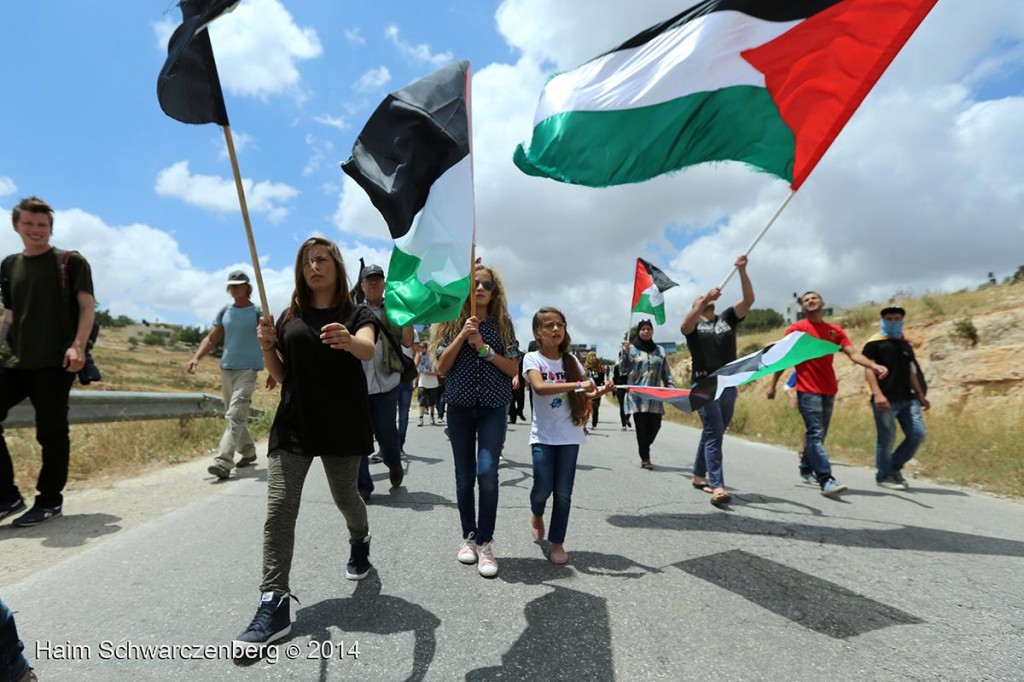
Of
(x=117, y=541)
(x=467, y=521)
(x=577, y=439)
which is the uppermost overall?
(x=577, y=439)

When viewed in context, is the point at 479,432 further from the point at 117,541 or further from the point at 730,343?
the point at 730,343

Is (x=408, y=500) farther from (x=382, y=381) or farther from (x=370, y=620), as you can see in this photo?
(x=370, y=620)

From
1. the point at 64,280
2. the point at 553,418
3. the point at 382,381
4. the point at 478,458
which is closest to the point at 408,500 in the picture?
the point at 382,381

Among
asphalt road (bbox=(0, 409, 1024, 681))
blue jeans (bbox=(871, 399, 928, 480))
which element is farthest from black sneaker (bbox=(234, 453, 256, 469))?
blue jeans (bbox=(871, 399, 928, 480))

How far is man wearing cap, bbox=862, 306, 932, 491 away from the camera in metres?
6.23

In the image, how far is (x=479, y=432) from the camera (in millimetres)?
3635

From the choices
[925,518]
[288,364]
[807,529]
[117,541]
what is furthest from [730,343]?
[117,541]

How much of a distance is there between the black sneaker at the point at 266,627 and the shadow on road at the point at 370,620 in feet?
0.30

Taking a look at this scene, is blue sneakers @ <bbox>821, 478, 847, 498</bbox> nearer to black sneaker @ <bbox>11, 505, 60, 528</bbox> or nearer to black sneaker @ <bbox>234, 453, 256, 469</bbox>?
black sneaker @ <bbox>234, 453, 256, 469</bbox>

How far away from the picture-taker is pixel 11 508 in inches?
166

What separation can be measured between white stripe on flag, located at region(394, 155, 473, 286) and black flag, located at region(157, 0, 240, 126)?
1.20 meters

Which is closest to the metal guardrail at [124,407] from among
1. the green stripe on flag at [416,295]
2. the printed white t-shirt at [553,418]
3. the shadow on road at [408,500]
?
the shadow on road at [408,500]

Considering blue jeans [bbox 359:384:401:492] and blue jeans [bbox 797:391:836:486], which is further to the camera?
blue jeans [bbox 797:391:836:486]

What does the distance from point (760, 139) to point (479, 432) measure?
9.83 feet
